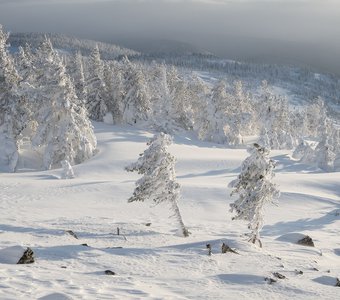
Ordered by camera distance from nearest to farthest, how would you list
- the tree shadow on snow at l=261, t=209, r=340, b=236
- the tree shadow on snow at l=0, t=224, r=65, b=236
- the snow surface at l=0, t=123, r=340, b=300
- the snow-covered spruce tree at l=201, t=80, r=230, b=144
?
the snow surface at l=0, t=123, r=340, b=300 < the tree shadow on snow at l=0, t=224, r=65, b=236 < the tree shadow on snow at l=261, t=209, r=340, b=236 < the snow-covered spruce tree at l=201, t=80, r=230, b=144

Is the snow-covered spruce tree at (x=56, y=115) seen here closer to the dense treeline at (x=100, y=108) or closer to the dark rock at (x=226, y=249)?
the dense treeline at (x=100, y=108)

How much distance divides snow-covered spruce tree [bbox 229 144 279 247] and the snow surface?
1.70 meters

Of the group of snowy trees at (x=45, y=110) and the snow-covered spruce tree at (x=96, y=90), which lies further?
the snow-covered spruce tree at (x=96, y=90)

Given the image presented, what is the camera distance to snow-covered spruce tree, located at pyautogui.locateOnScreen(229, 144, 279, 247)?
22.1 meters

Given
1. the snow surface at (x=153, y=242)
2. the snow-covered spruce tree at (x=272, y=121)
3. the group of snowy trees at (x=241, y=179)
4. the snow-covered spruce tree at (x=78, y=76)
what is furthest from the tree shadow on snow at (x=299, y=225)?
the snow-covered spruce tree at (x=272, y=121)

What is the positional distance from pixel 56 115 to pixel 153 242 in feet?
101

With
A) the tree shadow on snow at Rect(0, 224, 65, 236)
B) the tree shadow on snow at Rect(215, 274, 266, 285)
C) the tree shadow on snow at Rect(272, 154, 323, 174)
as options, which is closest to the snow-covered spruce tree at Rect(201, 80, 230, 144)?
the tree shadow on snow at Rect(272, 154, 323, 174)

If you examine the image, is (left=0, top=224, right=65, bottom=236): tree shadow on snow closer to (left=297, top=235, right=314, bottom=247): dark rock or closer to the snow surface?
the snow surface

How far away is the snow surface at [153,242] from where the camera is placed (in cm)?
1454

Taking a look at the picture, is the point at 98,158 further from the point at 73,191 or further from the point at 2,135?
the point at 73,191

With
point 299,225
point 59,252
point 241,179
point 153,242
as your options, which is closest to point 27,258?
point 59,252

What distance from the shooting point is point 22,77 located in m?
52.8

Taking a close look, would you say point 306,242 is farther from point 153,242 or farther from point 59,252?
point 59,252

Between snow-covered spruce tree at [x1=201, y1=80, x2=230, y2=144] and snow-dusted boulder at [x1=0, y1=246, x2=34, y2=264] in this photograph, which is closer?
snow-dusted boulder at [x1=0, y1=246, x2=34, y2=264]
